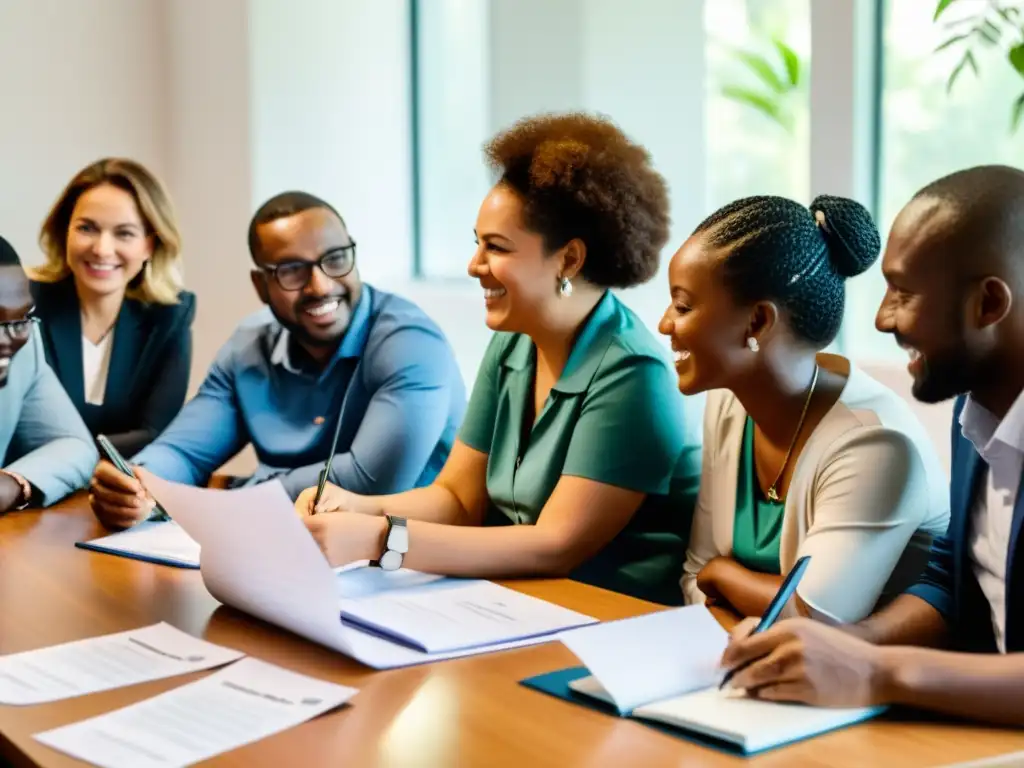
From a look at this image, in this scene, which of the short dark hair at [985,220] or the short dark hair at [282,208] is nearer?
the short dark hair at [985,220]

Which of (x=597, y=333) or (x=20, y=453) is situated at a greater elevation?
(x=597, y=333)

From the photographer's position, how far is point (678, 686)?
137cm

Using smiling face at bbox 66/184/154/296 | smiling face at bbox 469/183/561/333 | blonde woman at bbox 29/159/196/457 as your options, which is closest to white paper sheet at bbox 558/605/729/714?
smiling face at bbox 469/183/561/333

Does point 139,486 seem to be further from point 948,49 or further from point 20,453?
point 948,49

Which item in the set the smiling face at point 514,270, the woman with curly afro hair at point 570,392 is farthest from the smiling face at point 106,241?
the smiling face at point 514,270

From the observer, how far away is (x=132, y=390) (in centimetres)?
335

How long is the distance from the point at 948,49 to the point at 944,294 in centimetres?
163

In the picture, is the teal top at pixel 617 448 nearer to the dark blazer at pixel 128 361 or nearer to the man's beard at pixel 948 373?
the man's beard at pixel 948 373

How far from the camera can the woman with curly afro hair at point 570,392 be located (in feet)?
6.64

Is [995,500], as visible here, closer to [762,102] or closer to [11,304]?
[11,304]

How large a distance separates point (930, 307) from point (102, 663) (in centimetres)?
105

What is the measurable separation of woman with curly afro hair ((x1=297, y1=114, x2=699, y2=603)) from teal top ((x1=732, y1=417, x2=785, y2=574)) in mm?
179

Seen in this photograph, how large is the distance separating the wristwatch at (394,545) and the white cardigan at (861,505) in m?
0.53

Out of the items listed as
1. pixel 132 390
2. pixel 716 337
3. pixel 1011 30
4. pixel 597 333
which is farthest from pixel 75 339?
pixel 1011 30
